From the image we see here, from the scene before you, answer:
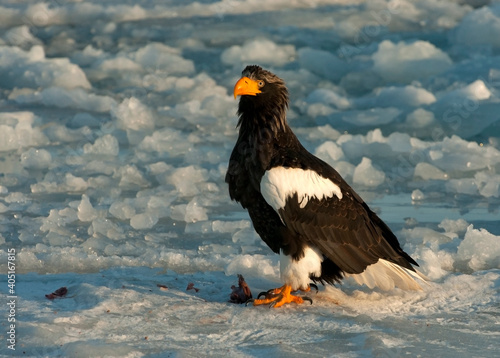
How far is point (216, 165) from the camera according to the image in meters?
8.84

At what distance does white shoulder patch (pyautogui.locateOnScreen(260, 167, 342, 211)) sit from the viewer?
4.30 meters

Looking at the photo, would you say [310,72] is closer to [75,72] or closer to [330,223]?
[75,72]

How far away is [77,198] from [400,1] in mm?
11172

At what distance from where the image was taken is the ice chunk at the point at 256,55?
14.0 m

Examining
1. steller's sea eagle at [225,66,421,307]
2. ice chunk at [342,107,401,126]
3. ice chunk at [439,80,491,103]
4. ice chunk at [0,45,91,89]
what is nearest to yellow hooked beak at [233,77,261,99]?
steller's sea eagle at [225,66,421,307]

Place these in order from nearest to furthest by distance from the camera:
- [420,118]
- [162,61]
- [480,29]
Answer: [420,118]
[480,29]
[162,61]

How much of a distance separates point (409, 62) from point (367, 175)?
5.14m

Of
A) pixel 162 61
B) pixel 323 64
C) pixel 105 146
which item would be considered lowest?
pixel 105 146

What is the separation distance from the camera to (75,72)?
12.5 meters

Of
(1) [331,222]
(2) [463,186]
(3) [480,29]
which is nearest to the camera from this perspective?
(1) [331,222]

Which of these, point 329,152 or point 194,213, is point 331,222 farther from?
point 329,152

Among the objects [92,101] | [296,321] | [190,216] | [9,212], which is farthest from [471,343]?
[92,101]

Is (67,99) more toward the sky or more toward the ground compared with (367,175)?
more toward the sky

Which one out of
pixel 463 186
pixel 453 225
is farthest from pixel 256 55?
pixel 453 225
